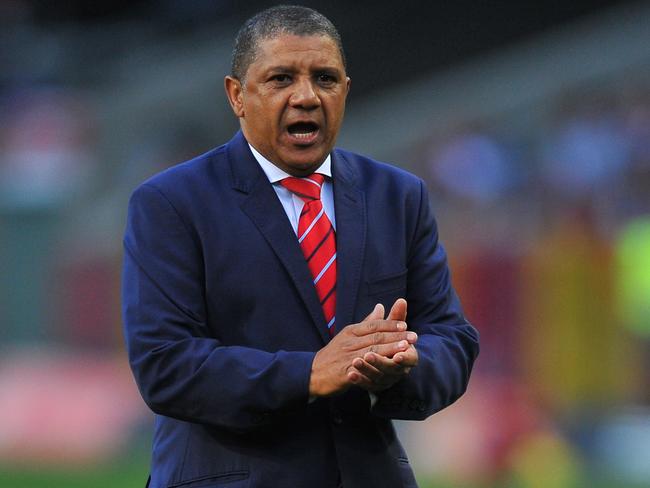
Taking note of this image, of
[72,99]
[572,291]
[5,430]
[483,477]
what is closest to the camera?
[483,477]

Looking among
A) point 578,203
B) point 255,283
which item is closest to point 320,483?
point 255,283

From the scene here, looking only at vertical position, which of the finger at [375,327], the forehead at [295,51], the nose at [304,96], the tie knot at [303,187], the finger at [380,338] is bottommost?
the finger at [380,338]

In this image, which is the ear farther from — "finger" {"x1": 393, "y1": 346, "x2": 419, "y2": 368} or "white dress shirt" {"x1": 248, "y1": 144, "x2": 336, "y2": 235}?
"finger" {"x1": 393, "y1": 346, "x2": 419, "y2": 368}

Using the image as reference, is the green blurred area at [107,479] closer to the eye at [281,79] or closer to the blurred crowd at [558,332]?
the blurred crowd at [558,332]

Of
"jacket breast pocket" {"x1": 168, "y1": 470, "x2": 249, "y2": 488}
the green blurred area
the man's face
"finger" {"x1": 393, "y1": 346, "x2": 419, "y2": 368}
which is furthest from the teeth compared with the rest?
the green blurred area

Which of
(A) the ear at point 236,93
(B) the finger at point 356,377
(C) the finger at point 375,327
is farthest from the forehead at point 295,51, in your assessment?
(B) the finger at point 356,377

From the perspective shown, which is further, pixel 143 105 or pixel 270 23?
pixel 143 105

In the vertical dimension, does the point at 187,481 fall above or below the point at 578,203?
below

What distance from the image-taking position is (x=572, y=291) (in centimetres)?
948

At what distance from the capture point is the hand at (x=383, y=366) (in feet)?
10.2

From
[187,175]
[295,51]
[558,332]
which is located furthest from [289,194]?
[558,332]

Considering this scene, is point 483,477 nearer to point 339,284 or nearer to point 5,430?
point 5,430

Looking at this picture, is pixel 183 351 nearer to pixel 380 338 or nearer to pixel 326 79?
pixel 380 338

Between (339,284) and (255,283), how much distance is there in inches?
8.0
